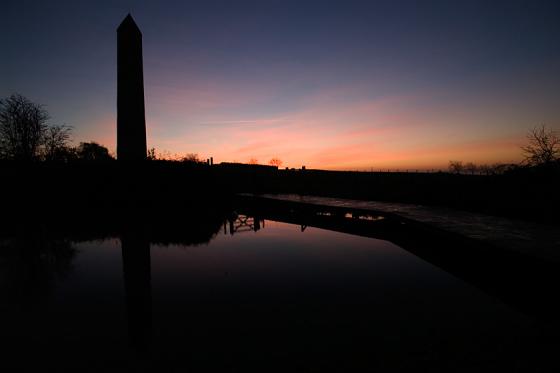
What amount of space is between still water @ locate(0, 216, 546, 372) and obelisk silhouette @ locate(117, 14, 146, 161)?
11752mm

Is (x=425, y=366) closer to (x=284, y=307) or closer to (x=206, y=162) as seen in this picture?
(x=284, y=307)

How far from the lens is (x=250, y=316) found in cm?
412

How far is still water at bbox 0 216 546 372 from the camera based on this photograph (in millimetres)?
Answer: 3119

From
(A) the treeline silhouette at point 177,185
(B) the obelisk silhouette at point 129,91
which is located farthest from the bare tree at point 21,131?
(B) the obelisk silhouette at point 129,91

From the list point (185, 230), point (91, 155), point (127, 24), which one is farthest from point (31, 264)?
point (91, 155)

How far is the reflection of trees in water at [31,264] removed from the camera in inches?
201

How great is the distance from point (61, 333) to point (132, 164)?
1564cm

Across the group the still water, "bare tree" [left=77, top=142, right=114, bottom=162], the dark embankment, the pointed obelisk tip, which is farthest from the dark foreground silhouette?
the pointed obelisk tip

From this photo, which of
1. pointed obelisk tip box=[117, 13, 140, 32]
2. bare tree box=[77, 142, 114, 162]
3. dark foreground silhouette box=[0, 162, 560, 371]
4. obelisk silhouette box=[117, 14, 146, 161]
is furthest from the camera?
bare tree box=[77, 142, 114, 162]

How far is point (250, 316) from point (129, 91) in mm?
18861

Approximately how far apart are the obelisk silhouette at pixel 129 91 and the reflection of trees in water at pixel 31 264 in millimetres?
9067

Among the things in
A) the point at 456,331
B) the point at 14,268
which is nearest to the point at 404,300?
the point at 456,331

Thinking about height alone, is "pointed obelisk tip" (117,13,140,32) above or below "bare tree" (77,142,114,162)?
above

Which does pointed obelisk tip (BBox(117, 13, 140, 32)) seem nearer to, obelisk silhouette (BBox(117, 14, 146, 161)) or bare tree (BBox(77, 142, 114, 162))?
obelisk silhouette (BBox(117, 14, 146, 161))
